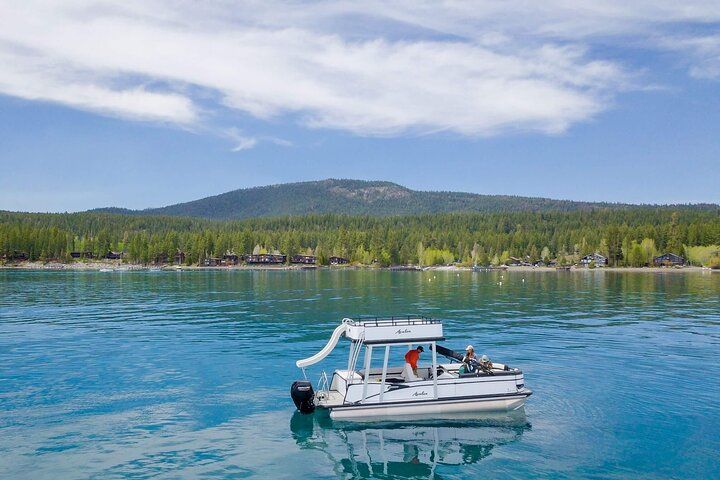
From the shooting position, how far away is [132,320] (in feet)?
212

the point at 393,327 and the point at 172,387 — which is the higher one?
the point at 393,327

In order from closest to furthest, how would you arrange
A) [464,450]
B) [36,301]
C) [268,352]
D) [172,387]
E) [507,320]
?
1. [464,450]
2. [172,387]
3. [268,352]
4. [507,320]
5. [36,301]

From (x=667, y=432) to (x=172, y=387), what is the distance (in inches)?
977

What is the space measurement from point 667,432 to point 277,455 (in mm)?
16710

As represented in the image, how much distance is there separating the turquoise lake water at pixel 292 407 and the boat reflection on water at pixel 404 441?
88mm

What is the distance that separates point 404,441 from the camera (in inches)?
993

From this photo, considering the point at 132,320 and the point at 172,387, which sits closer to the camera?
the point at 172,387

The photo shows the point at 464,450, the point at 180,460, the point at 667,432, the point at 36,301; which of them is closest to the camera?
the point at 180,460

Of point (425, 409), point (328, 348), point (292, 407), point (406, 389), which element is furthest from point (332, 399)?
point (425, 409)

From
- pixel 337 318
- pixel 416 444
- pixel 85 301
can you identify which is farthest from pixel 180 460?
Result: pixel 85 301

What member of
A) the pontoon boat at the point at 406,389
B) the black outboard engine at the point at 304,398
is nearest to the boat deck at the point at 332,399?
the pontoon boat at the point at 406,389

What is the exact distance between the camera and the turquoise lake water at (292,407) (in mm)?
22812

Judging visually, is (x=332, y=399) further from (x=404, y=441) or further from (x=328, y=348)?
(x=404, y=441)

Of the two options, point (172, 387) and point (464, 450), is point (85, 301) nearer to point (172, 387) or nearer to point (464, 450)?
point (172, 387)
